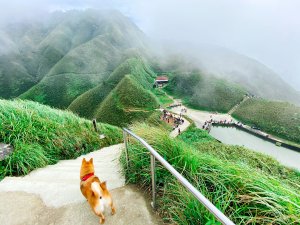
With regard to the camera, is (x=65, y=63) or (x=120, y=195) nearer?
(x=120, y=195)

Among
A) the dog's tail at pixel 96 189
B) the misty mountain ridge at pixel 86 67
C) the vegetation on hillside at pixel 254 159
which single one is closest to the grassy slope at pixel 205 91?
the misty mountain ridge at pixel 86 67

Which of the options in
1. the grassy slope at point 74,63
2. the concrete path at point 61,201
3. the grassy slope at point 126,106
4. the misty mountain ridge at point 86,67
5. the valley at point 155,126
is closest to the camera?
the valley at point 155,126

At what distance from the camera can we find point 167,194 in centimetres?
318

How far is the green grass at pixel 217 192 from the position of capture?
2.38 m

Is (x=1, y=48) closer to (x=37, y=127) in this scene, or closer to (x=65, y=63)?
(x=65, y=63)

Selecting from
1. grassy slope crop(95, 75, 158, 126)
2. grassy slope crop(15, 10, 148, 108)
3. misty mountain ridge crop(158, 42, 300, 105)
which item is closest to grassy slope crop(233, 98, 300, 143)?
misty mountain ridge crop(158, 42, 300, 105)

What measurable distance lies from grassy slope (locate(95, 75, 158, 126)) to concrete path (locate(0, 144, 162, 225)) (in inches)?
1665

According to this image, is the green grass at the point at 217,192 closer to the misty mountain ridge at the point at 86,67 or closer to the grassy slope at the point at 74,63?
the grassy slope at the point at 74,63

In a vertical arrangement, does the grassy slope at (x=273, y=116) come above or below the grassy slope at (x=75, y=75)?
above

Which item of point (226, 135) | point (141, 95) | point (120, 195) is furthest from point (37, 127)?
point (141, 95)

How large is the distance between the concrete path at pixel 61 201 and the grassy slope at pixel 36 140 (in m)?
0.54

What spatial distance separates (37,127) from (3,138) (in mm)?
1008

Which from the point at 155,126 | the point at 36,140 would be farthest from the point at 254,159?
the point at 36,140

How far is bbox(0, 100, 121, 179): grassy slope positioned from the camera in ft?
17.1
